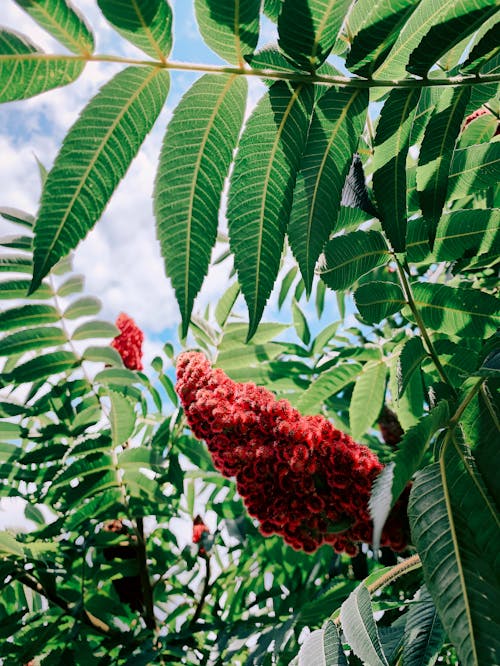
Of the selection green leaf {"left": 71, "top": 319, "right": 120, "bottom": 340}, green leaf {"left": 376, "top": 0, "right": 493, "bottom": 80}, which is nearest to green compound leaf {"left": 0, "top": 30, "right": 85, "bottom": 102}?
green leaf {"left": 376, "top": 0, "right": 493, "bottom": 80}

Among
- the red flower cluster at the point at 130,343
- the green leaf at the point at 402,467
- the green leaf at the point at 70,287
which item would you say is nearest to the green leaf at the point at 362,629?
the green leaf at the point at 402,467

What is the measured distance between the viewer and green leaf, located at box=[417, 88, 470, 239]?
1.33 meters

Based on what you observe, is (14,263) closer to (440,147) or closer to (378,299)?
(378,299)

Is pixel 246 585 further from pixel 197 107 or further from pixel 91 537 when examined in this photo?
pixel 197 107

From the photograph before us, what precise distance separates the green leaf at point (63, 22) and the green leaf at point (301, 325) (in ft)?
7.93

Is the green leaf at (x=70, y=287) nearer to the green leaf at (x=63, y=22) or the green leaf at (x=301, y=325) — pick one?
the green leaf at (x=301, y=325)

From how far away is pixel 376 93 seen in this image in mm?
1661

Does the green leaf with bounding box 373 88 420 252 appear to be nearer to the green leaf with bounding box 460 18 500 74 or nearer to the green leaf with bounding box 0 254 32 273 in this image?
the green leaf with bounding box 460 18 500 74

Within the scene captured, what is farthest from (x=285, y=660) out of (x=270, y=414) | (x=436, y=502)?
(x=436, y=502)

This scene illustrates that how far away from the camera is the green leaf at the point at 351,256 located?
1.78 metres

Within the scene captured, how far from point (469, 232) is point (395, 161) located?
0.55 m

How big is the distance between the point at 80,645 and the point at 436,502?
2071mm

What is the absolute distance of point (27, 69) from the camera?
1091 millimetres

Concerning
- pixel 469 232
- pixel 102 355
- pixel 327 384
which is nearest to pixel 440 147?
pixel 469 232
